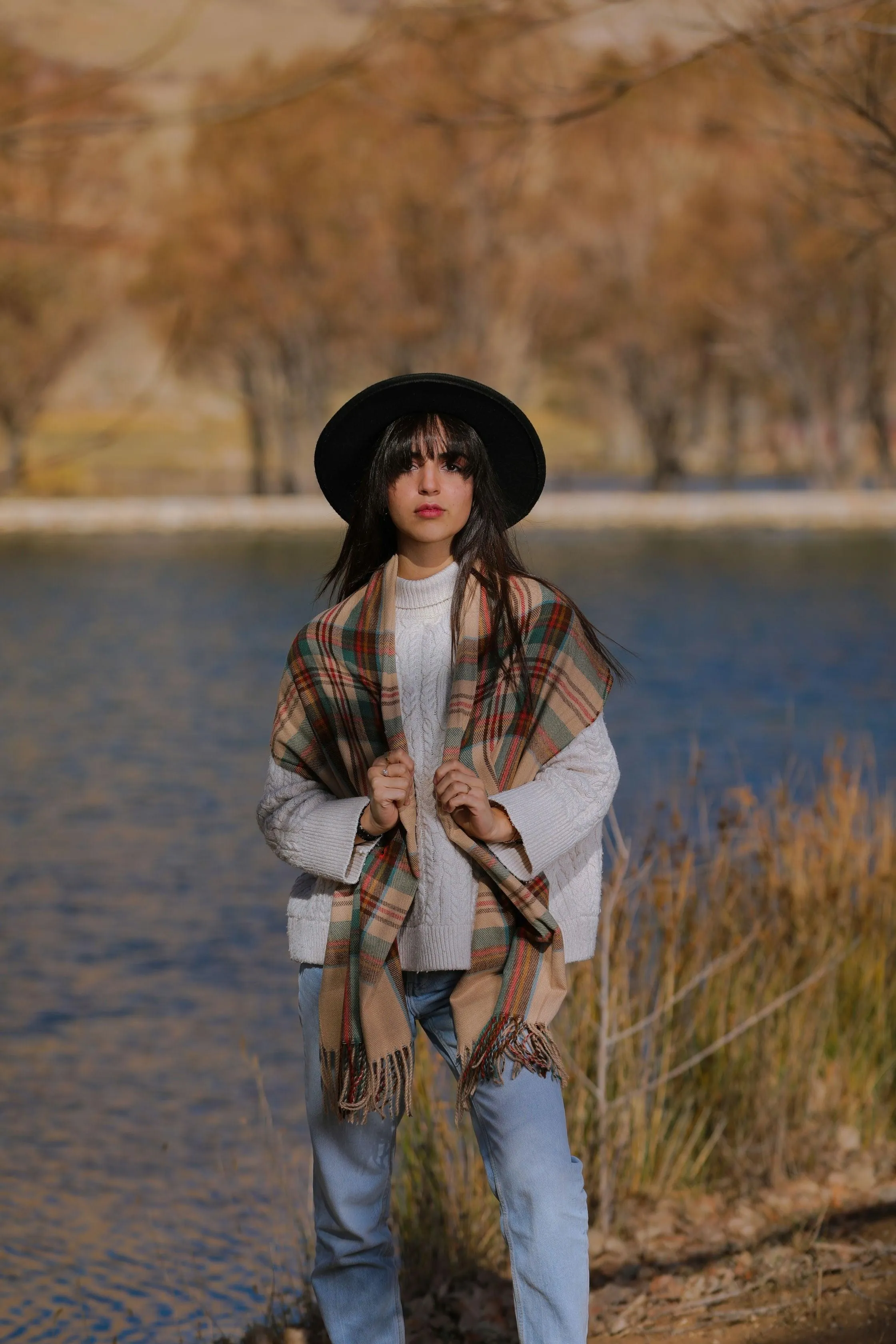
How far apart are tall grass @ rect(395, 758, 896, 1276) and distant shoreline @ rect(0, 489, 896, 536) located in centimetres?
2958

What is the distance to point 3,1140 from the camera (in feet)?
18.1

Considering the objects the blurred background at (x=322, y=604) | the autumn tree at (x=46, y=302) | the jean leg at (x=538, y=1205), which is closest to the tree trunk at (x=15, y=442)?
the autumn tree at (x=46, y=302)

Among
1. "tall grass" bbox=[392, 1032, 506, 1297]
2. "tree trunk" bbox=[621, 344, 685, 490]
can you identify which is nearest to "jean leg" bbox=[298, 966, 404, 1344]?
"tall grass" bbox=[392, 1032, 506, 1297]

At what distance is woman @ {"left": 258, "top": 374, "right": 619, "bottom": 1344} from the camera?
251cm

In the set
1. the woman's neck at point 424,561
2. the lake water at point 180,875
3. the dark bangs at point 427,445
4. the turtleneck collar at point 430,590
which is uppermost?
the dark bangs at point 427,445

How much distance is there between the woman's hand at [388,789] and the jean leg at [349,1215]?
9.9 inches

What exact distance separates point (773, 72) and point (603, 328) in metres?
39.8

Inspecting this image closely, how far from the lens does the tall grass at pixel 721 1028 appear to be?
387cm

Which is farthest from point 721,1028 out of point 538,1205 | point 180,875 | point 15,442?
point 15,442

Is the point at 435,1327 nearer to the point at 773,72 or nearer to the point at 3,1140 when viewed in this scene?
the point at 3,1140

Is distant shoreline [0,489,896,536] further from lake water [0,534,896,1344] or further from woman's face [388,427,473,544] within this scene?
woman's face [388,427,473,544]

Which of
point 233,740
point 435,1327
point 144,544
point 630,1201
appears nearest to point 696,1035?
point 630,1201

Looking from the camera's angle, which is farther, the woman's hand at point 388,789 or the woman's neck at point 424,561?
the woman's neck at point 424,561

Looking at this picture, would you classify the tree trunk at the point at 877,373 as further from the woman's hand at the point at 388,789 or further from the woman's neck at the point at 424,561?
the woman's hand at the point at 388,789
